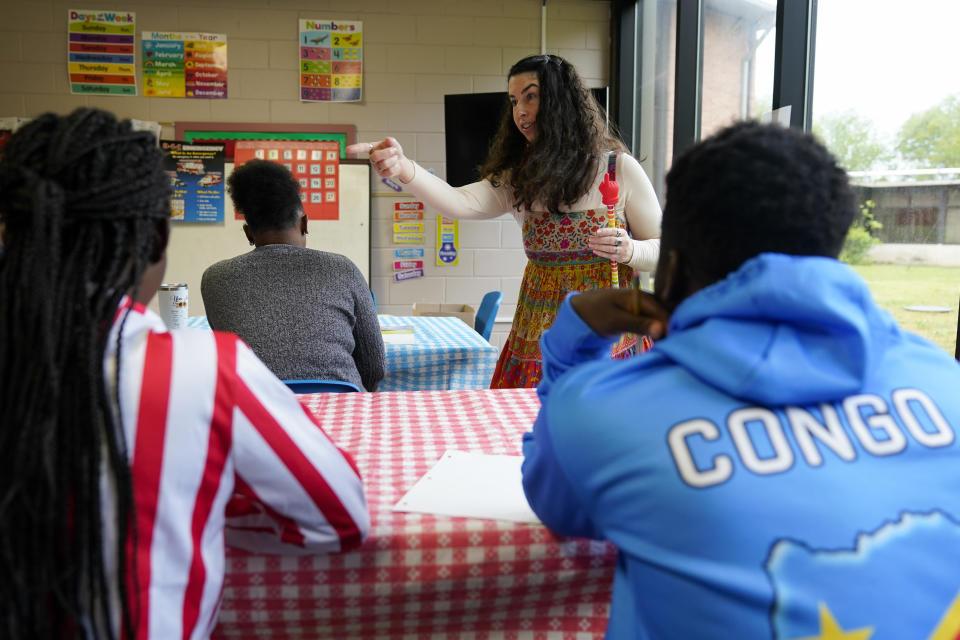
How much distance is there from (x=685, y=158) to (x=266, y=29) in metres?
4.07

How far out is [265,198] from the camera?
6.25 feet

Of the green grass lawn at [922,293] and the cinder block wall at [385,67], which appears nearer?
the green grass lawn at [922,293]

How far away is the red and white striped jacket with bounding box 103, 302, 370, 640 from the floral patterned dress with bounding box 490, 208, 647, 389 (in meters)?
1.32

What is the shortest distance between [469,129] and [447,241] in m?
0.77

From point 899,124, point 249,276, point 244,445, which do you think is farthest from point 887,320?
point 899,124

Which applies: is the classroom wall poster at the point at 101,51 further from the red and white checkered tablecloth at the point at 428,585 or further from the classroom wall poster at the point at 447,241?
the red and white checkered tablecloth at the point at 428,585

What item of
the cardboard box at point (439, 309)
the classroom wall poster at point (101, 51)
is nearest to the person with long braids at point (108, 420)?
the cardboard box at point (439, 309)

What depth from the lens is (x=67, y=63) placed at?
13.7 feet

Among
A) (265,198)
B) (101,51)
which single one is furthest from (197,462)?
(101,51)

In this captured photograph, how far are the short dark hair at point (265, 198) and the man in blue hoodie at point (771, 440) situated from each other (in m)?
1.36

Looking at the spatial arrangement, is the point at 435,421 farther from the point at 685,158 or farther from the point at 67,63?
the point at 67,63

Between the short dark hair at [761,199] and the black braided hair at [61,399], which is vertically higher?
the short dark hair at [761,199]

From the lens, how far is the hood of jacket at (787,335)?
619 mm

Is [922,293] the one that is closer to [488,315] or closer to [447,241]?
[488,315]
